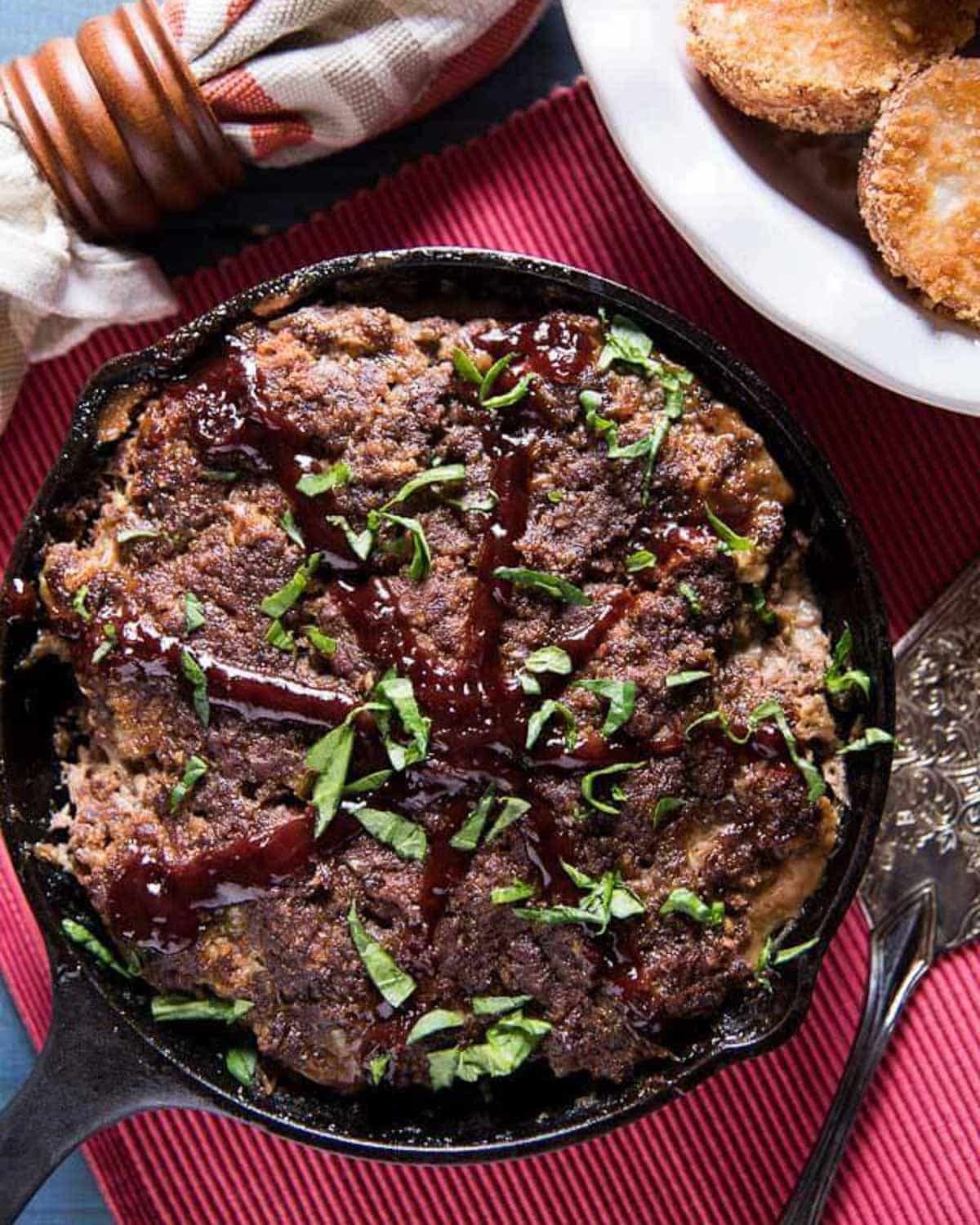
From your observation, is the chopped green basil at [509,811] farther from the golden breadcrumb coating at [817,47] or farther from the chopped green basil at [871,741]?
the golden breadcrumb coating at [817,47]

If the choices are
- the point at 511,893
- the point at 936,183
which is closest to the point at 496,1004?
the point at 511,893

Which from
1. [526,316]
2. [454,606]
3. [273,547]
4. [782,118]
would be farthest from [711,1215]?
[782,118]

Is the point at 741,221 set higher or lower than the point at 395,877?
higher

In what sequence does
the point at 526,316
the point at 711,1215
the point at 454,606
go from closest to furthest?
the point at 454,606
the point at 526,316
the point at 711,1215

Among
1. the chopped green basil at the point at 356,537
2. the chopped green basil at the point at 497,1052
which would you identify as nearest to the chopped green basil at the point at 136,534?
the chopped green basil at the point at 356,537

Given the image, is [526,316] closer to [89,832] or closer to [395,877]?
[395,877]

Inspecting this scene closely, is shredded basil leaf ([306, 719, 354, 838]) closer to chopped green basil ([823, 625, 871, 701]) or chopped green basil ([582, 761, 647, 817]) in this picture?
chopped green basil ([582, 761, 647, 817])

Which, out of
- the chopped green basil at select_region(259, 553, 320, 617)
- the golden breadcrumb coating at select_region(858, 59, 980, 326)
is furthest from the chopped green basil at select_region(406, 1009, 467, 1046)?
the golden breadcrumb coating at select_region(858, 59, 980, 326)
